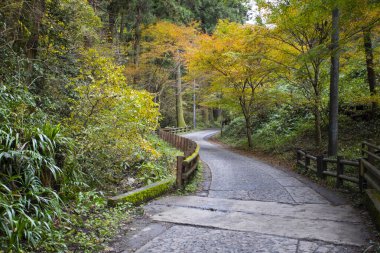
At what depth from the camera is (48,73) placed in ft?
30.7

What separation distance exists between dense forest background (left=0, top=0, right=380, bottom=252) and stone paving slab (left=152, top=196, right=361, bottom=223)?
5.00 feet

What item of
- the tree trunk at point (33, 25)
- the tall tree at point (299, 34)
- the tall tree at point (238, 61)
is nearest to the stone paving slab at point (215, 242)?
the tree trunk at point (33, 25)

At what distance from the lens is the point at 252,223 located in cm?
557

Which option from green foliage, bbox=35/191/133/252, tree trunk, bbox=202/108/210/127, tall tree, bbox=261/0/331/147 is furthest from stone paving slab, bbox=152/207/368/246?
tree trunk, bbox=202/108/210/127

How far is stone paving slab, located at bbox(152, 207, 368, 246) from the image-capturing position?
478 centimetres

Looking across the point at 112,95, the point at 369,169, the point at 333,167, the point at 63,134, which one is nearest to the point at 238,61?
the point at 333,167

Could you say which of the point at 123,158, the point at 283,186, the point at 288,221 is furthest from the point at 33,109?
the point at 283,186

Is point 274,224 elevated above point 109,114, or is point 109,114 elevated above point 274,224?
point 109,114

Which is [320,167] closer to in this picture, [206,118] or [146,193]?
[146,193]

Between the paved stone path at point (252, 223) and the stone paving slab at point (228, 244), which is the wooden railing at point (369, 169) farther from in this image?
the stone paving slab at point (228, 244)

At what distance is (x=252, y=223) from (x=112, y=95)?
15.5ft

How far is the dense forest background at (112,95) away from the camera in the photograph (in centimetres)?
473

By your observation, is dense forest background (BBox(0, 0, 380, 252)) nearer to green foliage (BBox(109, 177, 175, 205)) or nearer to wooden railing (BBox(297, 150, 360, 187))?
green foliage (BBox(109, 177, 175, 205))

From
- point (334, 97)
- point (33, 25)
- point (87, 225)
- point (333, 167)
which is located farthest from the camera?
point (334, 97)
